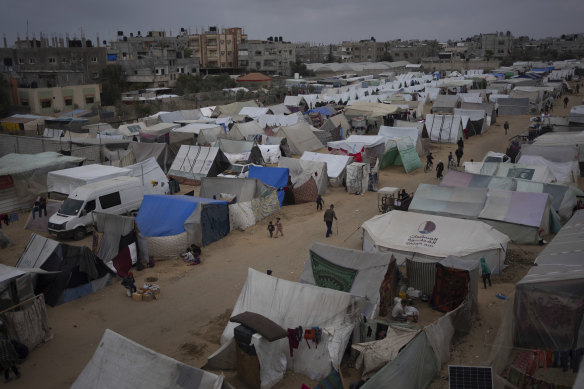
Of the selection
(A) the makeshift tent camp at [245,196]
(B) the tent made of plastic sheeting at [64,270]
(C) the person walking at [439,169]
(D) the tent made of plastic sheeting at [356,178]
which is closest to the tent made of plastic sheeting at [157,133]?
(A) the makeshift tent camp at [245,196]

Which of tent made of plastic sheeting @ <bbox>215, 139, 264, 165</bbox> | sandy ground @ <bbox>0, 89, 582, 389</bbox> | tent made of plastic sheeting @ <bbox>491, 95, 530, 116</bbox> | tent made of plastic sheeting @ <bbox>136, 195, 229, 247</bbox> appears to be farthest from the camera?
tent made of plastic sheeting @ <bbox>491, 95, 530, 116</bbox>

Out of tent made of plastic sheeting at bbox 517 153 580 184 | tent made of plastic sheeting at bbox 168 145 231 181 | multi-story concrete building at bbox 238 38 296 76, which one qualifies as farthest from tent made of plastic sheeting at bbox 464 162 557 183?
multi-story concrete building at bbox 238 38 296 76

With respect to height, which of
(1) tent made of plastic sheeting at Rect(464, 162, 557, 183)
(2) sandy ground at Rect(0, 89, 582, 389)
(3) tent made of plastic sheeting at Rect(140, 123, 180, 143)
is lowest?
(2) sandy ground at Rect(0, 89, 582, 389)

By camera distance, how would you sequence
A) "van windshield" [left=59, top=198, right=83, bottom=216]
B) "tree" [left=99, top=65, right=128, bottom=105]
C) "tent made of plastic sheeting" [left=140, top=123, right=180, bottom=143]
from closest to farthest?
"van windshield" [left=59, top=198, right=83, bottom=216]
"tent made of plastic sheeting" [left=140, top=123, right=180, bottom=143]
"tree" [left=99, top=65, right=128, bottom=105]

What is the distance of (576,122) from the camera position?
27.1m

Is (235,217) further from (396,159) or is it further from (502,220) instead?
(396,159)

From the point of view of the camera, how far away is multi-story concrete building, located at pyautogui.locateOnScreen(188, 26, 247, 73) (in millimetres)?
82000

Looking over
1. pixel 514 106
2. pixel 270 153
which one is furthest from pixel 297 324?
pixel 514 106

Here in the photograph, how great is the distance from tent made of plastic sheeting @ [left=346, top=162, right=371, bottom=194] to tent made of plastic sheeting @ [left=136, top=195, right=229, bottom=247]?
628 cm

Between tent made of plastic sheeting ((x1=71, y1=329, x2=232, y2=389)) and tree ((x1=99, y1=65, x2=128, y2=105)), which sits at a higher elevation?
tree ((x1=99, y1=65, x2=128, y2=105))

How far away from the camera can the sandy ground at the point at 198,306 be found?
8547 mm

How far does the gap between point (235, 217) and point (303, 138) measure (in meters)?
12.4

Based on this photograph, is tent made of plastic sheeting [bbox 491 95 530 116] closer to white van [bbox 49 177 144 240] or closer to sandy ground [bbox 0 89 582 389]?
sandy ground [bbox 0 89 582 389]

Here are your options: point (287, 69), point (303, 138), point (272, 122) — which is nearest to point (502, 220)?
point (303, 138)
